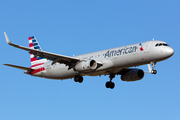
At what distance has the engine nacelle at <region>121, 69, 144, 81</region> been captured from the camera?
5294cm

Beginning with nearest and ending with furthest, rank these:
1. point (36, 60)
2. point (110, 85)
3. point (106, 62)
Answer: point (106, 62), point (110, 85), point (36, 60)

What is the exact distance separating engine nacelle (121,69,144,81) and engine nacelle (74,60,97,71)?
7.37 metres

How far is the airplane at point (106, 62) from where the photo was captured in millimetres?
44938

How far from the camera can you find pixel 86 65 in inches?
1886

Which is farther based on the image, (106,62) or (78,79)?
(78,79)

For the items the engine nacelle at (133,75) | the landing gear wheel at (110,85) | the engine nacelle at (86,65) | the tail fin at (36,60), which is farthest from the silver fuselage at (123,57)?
the tail fin at (36,60)

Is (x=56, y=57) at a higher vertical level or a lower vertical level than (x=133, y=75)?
higher

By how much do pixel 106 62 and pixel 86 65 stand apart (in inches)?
110

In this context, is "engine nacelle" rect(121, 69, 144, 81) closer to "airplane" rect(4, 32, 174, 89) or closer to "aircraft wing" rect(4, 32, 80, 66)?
"airplane" rect(4, 32, 174, 89)

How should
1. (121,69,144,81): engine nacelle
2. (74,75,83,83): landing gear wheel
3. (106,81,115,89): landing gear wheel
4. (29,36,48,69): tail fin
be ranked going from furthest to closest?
(29,36,48,69): tail fin
(106,81,115,89): landing gear wheel
(121,69,144,81): engine nacelle
(74,75,83,83): landing gear wheel

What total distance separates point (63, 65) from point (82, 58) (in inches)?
131

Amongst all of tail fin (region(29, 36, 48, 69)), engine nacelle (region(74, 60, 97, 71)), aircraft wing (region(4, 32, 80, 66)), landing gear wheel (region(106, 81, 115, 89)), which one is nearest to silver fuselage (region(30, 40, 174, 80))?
engine nacelle (region(74, 60, 97, 71))

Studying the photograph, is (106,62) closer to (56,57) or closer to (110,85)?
(56,57)

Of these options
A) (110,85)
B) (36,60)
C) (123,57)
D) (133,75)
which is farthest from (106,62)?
(36,60)
